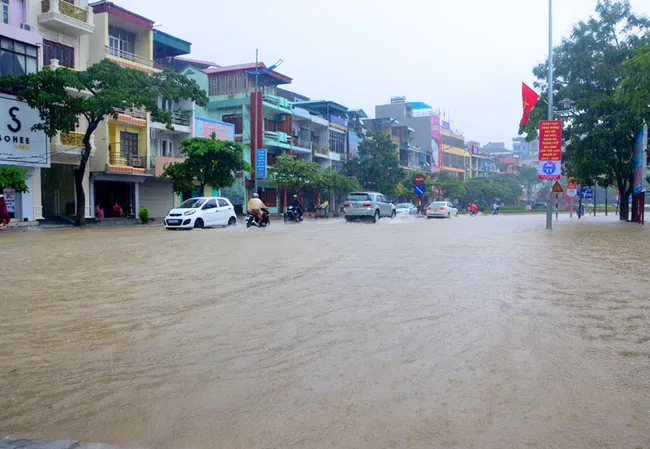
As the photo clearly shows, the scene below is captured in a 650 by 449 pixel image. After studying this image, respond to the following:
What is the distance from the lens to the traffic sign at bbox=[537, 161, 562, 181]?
22797mm

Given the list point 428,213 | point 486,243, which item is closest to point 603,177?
point 428,213

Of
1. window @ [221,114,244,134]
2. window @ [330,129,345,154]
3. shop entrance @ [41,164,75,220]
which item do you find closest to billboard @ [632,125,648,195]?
window @ [221,114,244,134]

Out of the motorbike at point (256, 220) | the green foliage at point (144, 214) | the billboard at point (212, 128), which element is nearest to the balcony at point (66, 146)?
the green foliage at point (144, 214)

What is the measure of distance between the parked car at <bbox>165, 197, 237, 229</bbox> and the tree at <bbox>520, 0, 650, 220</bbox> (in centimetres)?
1668

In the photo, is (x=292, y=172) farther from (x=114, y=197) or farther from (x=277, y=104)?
(x=114, y=197)

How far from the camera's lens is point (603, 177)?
1282 inches

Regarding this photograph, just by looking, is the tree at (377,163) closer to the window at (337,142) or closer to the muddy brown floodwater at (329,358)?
the window at (337,142)

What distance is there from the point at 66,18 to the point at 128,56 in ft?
20.2

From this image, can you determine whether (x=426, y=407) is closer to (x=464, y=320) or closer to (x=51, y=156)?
(x=464, y=320)

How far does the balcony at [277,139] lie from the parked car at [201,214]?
64.0 ft

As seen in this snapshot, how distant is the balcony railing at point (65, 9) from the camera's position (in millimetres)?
28109

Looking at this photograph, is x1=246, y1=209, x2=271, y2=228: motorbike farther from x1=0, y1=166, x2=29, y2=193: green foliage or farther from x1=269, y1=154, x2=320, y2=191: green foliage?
x1=269, y1=154, x2=320, y2=191: green foliage

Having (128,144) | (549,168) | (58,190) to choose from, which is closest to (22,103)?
(58,190)

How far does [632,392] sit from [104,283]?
23.4 ft
